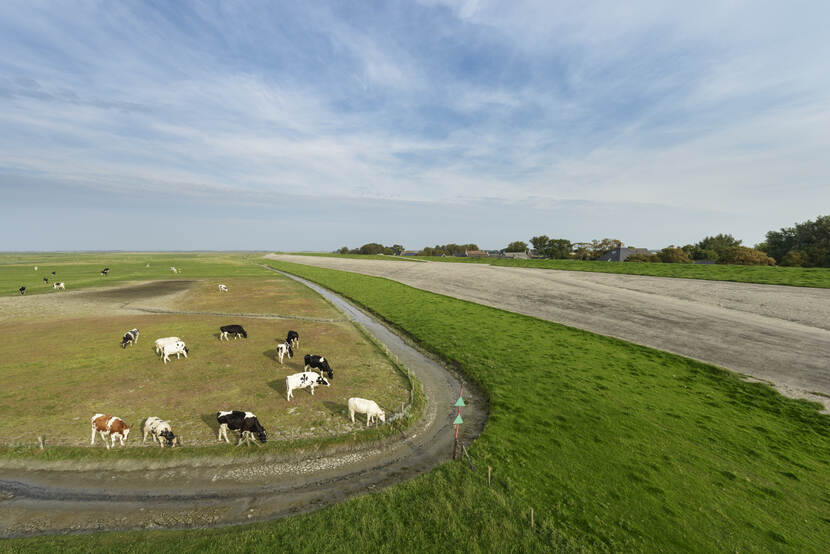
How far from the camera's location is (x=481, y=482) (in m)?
10.3

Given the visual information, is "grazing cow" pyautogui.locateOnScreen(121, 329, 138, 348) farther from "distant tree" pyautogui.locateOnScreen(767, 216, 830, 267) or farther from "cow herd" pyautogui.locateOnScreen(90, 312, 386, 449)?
"distant tree" pyautogui.locateOnScreen(767, 216, 830, 267)

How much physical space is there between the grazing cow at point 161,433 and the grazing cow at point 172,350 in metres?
9.19

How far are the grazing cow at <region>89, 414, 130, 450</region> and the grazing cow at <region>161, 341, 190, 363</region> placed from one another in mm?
8209

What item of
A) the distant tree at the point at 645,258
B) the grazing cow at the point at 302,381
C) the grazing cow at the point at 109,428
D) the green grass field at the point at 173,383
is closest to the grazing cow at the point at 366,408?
the green grass field at the point at 173,383

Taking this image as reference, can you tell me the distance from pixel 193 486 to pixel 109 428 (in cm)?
474

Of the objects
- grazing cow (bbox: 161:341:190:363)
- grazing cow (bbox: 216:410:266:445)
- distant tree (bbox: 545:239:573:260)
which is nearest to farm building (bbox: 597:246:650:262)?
distant tree (bbox: 545:239:573:260)

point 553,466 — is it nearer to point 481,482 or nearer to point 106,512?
point 481,482

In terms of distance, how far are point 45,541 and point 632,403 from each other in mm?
23188

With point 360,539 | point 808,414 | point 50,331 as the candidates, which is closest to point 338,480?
point 360,539

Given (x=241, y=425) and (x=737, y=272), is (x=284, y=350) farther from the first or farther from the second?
(x=737, y=272)

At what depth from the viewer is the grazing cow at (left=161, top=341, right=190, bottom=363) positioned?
19375 mm

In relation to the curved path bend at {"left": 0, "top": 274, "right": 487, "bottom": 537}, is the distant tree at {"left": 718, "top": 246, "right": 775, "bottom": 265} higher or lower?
higher

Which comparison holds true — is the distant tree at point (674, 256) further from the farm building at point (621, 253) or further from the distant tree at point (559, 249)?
the distant tree at point (559, 249)

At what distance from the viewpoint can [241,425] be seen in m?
11.9
